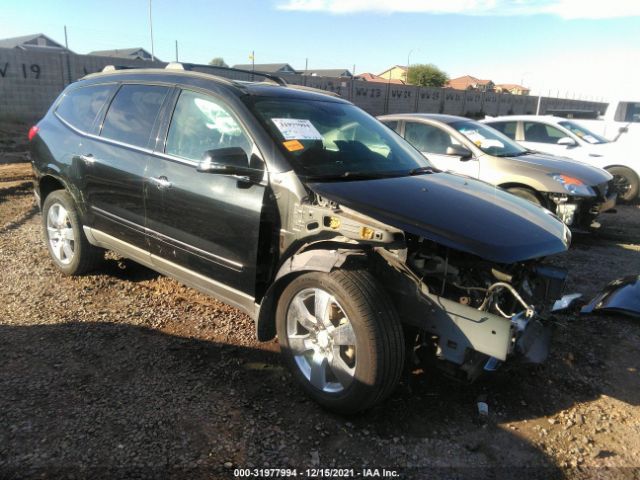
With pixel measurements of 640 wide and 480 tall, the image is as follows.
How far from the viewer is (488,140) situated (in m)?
6.94

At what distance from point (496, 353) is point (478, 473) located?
61 cm

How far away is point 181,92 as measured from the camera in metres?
3.52

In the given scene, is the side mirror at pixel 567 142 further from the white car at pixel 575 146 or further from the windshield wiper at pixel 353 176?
the windshield wiper at pixel 353 176

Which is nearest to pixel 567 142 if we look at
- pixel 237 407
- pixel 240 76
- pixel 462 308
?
pixel 240 76

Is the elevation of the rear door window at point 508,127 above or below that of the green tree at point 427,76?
below

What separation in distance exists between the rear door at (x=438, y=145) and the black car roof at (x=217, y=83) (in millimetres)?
3167

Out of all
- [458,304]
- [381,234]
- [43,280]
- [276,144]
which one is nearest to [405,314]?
[458,304]

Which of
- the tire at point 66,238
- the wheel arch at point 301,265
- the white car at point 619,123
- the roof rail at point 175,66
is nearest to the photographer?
the wheel arch at point 301,265

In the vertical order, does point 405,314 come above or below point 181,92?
below

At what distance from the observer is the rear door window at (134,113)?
12.0 ft

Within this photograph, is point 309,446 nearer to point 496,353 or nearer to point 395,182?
point 496,353

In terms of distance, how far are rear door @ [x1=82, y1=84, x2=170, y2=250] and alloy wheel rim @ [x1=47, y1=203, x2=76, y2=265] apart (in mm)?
545

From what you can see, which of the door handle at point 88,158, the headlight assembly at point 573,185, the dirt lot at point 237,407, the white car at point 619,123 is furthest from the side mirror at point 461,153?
the white car at point 619,123

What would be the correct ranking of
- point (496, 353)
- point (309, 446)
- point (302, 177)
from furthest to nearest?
point (302, 177)
point (309, 446)
point (496, 353)
